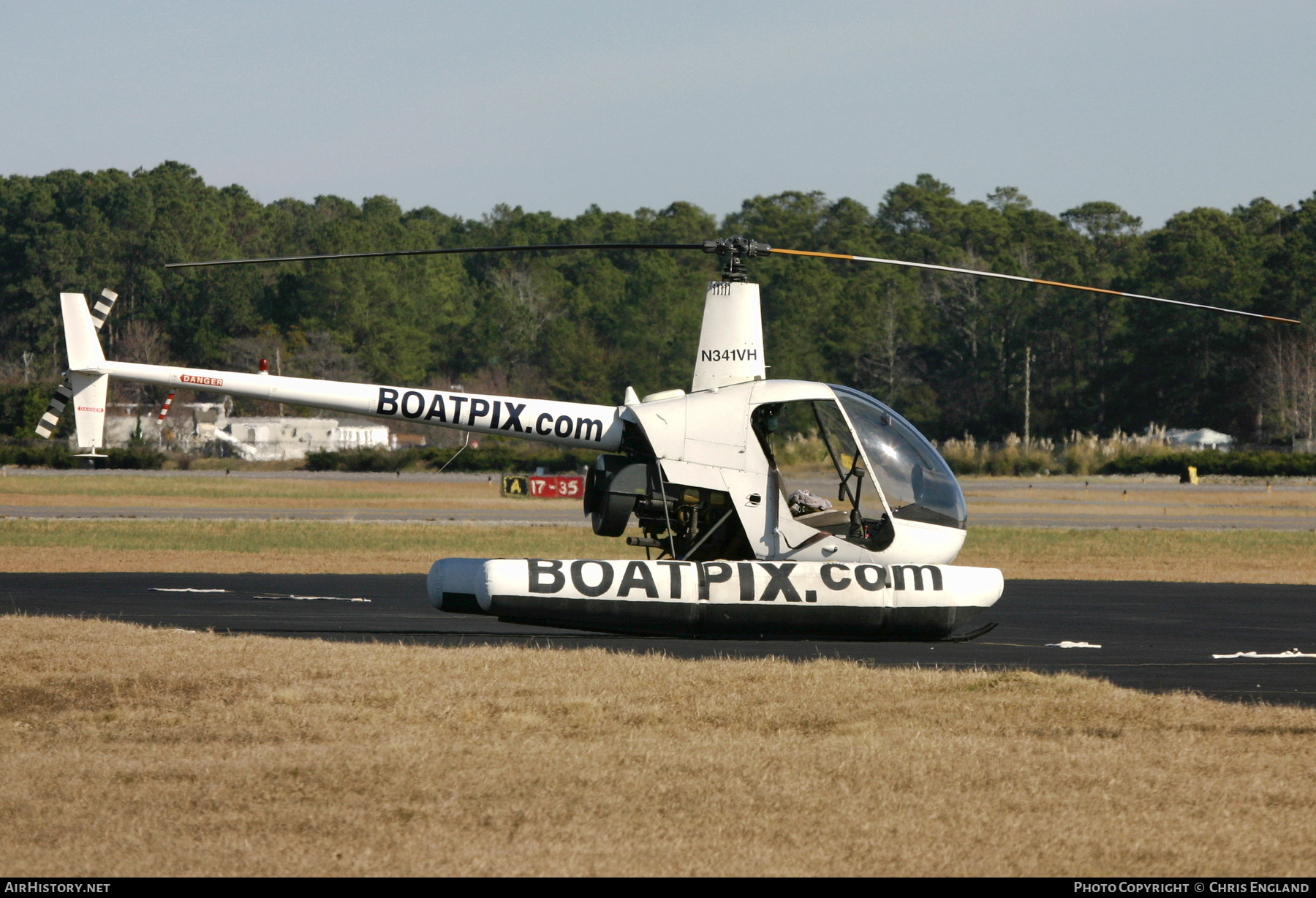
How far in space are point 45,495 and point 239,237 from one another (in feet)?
232

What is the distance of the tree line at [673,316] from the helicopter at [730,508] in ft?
188

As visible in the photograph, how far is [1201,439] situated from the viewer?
250 feet

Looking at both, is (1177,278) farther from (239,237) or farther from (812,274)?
(239,237)

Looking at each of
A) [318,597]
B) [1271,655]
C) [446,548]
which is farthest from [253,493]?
[1271,655]

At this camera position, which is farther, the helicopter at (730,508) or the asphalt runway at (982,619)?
the helicopter at (730,508)

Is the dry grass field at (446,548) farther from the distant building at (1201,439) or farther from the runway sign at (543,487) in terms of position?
the distant building at (1201,439)

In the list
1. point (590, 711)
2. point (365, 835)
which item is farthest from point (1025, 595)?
point (365, 835)

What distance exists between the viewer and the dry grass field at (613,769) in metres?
5.98

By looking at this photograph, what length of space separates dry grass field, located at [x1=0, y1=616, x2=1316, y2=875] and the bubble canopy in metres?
2.55

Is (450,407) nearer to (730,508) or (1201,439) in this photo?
(730,508)

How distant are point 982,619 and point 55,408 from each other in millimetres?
11276

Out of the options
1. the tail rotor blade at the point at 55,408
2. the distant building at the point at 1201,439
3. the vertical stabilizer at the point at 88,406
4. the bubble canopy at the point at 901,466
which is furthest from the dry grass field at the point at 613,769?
the distant building at the point at 1201,439

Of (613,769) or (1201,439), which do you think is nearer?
(613,769)

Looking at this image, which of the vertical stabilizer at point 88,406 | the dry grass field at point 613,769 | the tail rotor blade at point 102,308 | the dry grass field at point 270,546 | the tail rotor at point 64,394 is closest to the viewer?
the dry grass field at point 613,769
